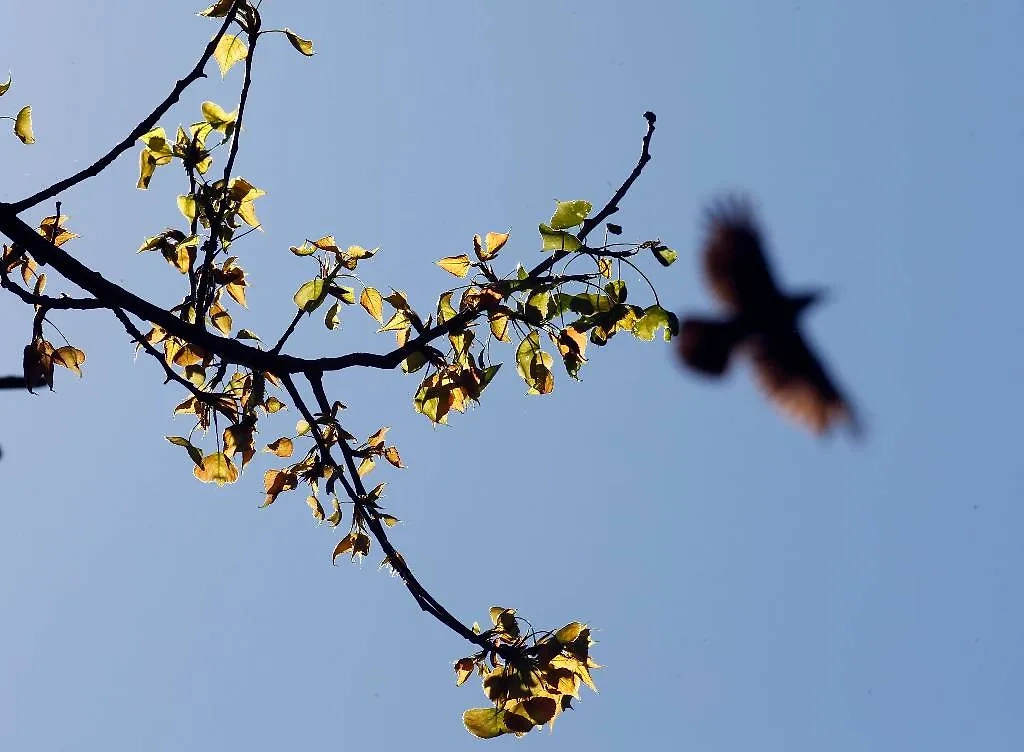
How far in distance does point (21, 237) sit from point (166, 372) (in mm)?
427

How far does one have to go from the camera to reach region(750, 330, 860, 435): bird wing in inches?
199

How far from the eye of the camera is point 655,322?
7.64 feet

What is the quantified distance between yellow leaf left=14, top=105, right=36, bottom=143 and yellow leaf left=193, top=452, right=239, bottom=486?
91 centimetres

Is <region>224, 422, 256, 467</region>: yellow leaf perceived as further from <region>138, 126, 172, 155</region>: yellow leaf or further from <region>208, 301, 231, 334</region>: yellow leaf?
<region>138, 126, 172, 155</region>: yellow leaf

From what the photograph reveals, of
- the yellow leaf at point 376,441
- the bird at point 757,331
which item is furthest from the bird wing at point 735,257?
the yellow leaf at point 376,441

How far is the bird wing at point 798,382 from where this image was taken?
5.05 metres

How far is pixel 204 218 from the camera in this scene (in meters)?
2.42

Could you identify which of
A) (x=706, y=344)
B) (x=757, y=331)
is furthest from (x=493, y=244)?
(x=757, y=331)

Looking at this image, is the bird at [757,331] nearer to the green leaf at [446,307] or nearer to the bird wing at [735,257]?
the bird wing at [735,257]

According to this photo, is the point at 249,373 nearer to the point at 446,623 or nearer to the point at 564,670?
the point at 446,623

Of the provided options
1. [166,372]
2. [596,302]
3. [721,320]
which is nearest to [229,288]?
[166,372]

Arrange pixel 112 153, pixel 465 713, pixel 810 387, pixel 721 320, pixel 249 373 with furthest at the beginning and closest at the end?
pixel 810 387 < pixel 721 320 < pixel 249 373 < pixel 465 713 < pixel 112 153

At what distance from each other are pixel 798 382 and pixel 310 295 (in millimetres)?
3468

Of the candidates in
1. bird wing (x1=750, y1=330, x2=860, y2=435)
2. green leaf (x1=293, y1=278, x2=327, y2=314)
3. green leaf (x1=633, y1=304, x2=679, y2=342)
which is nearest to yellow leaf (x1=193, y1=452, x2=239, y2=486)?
green leaf (x1=293, y1=278, x2=327, y2=314)
